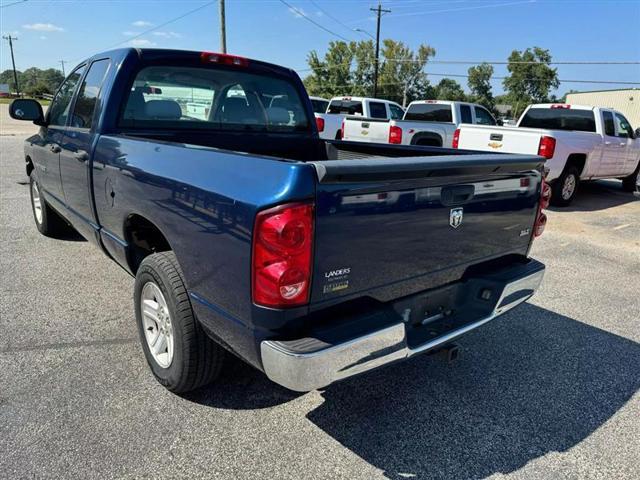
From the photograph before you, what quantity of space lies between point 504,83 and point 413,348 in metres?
82.5

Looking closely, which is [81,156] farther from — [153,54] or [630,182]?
[630,182]

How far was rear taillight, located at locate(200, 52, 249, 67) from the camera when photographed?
377 centimetres

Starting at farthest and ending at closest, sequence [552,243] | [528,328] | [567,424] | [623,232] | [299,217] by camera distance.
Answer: [623,232], [552,243], [528,328], [567,424], [299,217]

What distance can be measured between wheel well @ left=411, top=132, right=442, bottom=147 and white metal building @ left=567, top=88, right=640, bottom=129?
35847 millimetres

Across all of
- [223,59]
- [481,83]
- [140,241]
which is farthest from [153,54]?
[481,83]

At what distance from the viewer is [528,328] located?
12.6 ft

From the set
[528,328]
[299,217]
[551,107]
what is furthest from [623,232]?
[299,217]

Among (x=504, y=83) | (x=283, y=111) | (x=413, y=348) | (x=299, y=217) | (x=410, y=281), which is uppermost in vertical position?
(x=504, y=83)

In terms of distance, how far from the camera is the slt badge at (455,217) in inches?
93.7

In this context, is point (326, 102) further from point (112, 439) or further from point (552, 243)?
point (112, 439)

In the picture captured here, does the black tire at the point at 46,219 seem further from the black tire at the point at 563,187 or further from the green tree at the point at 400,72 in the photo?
the green tree at the point at 400,72

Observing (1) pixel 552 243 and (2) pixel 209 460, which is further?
(1) pixel 552 243

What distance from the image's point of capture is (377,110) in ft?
53.2

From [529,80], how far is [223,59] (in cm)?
7900
